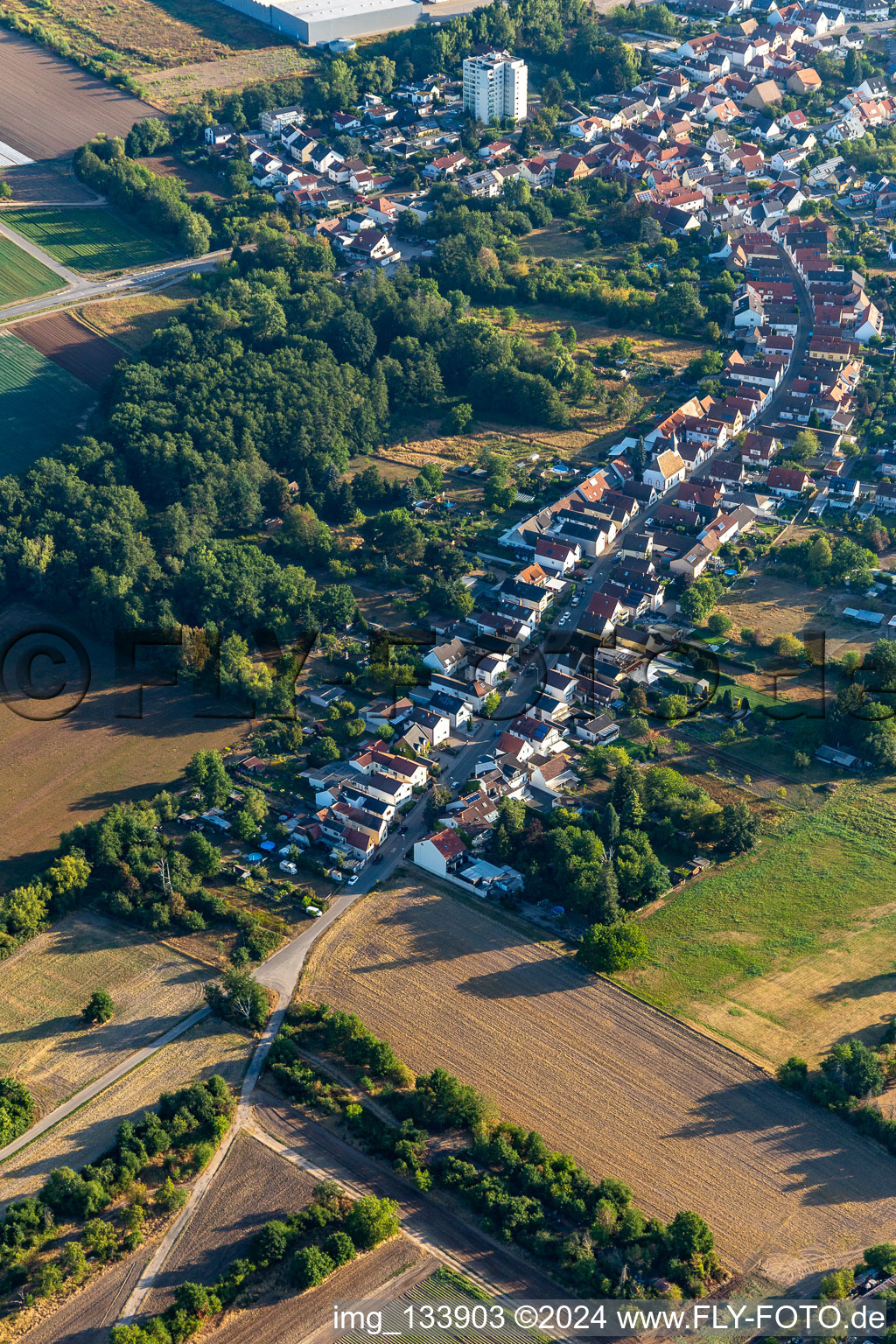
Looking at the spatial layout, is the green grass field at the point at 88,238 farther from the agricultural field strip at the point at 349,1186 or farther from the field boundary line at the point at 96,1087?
the agricultural field strip at the point at 349,1186

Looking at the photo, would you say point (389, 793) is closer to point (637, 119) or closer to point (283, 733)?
point (283, 733)

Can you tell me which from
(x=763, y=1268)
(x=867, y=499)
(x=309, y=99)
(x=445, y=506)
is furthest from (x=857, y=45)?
(x=763, y=1268)

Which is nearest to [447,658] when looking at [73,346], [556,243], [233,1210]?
[233,1210]

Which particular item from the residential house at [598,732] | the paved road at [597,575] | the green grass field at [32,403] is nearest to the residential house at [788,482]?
the paved road at [597,575]

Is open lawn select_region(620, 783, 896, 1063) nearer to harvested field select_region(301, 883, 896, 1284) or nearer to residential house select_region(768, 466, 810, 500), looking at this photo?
harvested field select_region(301, 883, 896, 1284)

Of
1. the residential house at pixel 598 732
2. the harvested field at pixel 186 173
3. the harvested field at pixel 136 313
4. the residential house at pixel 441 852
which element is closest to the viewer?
the residential house at pixel 441 852
